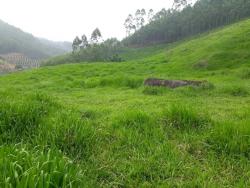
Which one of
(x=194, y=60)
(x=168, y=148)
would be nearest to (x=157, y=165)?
(x=168, y=148)

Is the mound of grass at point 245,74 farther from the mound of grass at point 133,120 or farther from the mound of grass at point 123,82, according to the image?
the mound of grass at point 133,120

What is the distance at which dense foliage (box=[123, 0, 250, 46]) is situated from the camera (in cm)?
11386

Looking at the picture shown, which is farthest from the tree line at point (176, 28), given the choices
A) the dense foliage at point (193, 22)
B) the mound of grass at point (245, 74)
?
the mound of grass at point (245, 74)

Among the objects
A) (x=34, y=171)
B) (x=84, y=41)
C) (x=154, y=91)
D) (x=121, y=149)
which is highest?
(x=84, y=41)

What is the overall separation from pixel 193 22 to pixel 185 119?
4788 inches

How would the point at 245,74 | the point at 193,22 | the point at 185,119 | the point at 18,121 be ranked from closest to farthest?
the point at 18,121 < the point at 185,119 < the point at 245,74 < the point at 193,22

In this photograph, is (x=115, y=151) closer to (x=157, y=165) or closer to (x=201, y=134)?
(x=157, y=165)

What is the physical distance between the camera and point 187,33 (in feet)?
418

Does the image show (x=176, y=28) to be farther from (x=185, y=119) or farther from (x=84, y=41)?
(x=185, y=119)

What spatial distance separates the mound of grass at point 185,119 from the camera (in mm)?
7543

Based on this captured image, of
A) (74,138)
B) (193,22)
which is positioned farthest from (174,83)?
(193,22)

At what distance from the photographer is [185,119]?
25.0ft

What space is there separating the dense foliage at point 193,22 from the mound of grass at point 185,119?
11138 centimetres

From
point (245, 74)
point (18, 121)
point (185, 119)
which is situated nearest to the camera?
point (18, 121)
